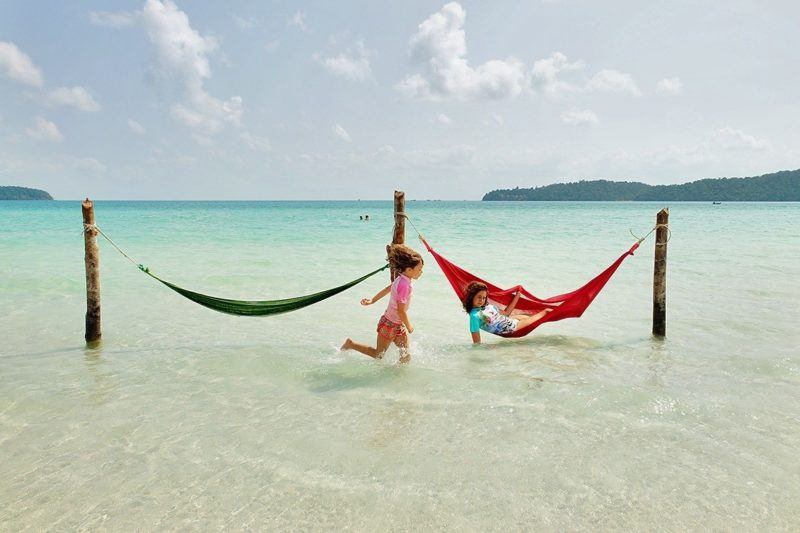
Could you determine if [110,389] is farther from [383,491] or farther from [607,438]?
[607,438]

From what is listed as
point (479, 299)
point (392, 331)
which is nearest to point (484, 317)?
point (479, 299)

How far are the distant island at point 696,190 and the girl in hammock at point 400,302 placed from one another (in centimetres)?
12529

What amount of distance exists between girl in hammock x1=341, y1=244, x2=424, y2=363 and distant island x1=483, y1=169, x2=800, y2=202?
125289 millimetres

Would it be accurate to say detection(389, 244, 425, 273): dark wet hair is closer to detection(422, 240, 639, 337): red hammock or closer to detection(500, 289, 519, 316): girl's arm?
detection(422, 240, 639, 337): red hammock

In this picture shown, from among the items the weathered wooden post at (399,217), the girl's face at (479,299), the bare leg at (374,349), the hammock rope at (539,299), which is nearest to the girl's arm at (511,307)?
the hammock rope at (539,299)

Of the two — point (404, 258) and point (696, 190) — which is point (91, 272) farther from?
point (696, 190)

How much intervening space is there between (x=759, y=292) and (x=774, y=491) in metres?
7.61

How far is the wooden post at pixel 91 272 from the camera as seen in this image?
5816 mm

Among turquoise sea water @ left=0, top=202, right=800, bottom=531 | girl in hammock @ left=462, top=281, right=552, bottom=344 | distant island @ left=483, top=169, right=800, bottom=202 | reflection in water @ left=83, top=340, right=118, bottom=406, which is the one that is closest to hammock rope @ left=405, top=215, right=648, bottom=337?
girl in hammock @ left=462, top=281, right=552, bottom=344

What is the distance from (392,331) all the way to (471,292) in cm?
134

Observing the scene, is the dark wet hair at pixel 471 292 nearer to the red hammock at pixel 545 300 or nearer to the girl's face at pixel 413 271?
the red hammock at pixel 545 300

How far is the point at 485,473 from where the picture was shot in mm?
3184

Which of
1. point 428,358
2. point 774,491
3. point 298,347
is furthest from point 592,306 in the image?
point 774,491

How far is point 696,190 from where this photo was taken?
391ft
